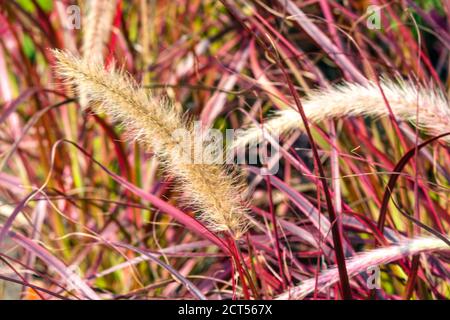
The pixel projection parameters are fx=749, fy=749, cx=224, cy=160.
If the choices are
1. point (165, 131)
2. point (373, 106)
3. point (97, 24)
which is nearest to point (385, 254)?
point (373, 106)

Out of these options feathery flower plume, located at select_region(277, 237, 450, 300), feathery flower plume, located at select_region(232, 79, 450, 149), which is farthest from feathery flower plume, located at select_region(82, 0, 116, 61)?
feathery flower plume, located at select_region(277, 237, 450, 300)

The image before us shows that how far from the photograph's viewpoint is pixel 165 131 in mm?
1024

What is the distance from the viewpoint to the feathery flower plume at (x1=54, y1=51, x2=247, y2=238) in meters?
1.02

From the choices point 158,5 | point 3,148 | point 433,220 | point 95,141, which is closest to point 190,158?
point 433,220

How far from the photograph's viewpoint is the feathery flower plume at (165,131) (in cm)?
102

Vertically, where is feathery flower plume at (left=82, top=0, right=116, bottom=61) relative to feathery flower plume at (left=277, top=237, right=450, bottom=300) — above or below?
above

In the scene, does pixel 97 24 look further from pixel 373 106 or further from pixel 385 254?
pixel 385 254

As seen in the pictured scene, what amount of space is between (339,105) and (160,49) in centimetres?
127

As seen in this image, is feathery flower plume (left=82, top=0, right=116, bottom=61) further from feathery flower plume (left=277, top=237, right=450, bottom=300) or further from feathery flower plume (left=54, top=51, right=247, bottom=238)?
feathery flower plume (left=277, top=237, right=450, bottom=300)

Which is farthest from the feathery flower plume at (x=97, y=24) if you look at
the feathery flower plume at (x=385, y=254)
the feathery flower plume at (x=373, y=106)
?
the feathery flower plume at (x=385, y=254)

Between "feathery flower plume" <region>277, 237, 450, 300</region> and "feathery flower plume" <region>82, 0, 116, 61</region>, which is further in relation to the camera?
"feathery flower plume" <region>82, 0, 116, 61</region>

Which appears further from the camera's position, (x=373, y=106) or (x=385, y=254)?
(x=373, y=106)
